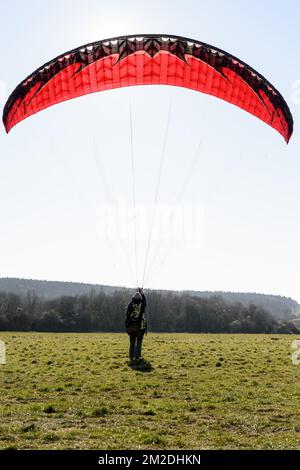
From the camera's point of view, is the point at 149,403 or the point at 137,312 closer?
the point at 149,403

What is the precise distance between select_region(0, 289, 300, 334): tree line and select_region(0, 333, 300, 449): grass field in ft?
187

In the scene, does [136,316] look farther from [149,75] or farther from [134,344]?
[149,75]

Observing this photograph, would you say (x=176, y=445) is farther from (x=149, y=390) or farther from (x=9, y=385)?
(x=9, y=385)

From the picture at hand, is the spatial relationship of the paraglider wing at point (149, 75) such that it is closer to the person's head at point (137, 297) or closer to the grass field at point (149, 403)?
the person's head at point (137, 297)

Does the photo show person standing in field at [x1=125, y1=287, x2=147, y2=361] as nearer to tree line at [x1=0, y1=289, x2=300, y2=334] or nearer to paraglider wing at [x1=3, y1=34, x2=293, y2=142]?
paraglider wing at [x1=3, y1=34, x2=293, y2=142]

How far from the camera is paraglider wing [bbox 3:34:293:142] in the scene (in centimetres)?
1157

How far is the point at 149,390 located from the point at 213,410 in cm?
233

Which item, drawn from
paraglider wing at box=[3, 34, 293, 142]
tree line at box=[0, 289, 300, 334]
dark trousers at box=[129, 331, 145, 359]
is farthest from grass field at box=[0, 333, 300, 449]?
tree line at box=[0, 289, 300, 334]

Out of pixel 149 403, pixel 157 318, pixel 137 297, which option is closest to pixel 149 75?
pixel 137 297

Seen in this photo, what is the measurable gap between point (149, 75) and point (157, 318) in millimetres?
76409

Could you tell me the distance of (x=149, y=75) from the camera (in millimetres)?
12945

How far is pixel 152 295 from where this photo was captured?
108 meters

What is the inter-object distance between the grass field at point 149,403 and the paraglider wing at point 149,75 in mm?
6496
